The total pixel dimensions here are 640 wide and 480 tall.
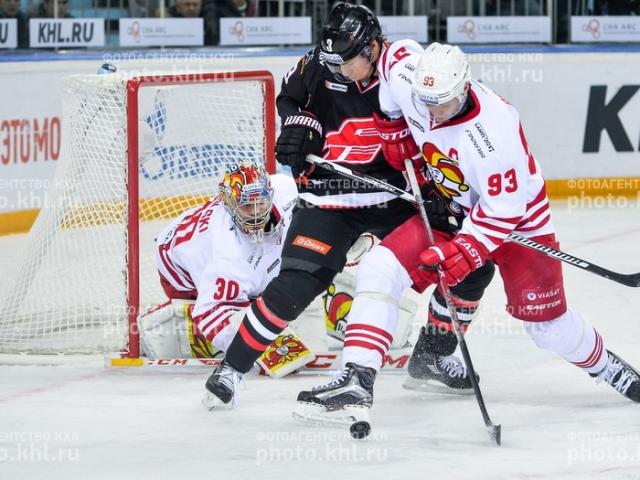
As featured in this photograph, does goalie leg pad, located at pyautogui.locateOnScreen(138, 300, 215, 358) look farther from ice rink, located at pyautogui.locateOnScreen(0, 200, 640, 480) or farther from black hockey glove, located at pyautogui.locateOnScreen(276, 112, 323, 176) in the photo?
black hockey glove, located at pyautogui.locateOnScreen(276, 112, 323, 176)

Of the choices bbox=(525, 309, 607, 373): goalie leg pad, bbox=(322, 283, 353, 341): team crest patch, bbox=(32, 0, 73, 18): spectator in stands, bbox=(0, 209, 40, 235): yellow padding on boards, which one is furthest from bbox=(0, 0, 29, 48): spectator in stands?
bbox=(525, 309, 607, 373): goalie leg pad

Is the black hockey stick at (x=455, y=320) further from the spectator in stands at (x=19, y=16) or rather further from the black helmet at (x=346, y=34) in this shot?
the spectator in stands at (x=19, y=16)

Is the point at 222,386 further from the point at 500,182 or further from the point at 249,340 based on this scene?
the point at 500,182

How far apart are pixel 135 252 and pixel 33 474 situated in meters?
1.22

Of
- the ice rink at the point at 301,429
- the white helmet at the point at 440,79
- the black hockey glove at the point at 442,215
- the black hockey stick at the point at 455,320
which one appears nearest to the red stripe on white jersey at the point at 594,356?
Answer: the ice rink at the point at 301,429

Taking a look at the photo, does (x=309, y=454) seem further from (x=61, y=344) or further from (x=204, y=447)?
(x=61, y=344)

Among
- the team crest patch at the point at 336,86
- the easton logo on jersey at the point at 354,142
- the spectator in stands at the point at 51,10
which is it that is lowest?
the easton logo on jersey at the point at 354,142

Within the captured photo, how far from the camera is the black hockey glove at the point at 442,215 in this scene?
338cm

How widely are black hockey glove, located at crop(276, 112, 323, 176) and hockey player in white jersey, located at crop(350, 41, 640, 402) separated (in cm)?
21

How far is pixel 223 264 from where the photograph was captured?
12.5 feet

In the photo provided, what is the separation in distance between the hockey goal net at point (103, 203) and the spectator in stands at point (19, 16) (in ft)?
6.52

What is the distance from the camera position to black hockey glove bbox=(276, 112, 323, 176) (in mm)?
3451

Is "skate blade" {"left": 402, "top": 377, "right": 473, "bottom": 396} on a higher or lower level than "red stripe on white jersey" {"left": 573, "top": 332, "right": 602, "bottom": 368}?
lower

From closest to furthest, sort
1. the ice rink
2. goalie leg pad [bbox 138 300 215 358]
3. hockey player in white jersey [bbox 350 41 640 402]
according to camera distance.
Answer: the ice rink, hockey player in white jersey [bbox 350 41 640 402], goalie leg pad [bbox 138 300 215 358]
